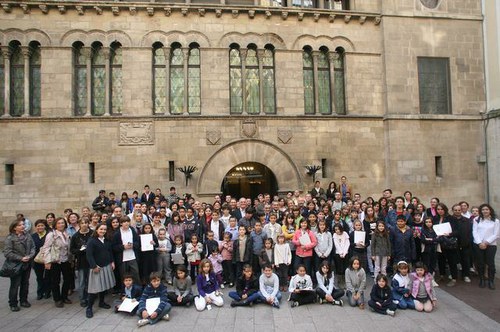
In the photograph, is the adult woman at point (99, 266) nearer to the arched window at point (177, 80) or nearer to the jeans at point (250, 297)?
the jeans at point (250, 297)

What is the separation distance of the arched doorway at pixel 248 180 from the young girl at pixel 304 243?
338 inches

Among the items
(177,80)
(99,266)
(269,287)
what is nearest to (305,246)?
(269,287)

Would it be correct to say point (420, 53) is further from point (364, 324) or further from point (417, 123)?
point (364, 324)

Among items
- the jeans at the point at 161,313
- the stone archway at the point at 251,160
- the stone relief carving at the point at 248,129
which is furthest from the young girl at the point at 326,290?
the stone relief carving at the point at 248,129

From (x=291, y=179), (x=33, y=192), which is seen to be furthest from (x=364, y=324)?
(x=33, y=192)

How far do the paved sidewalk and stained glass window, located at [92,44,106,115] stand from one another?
388 inches

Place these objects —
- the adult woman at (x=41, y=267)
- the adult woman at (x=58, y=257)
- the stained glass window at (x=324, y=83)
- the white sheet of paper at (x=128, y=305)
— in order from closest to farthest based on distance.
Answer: the white sheet of paper at (x=128, y=305) → the adult woman at (x=58, y=257) → the adult woman at (x=41, y=267) → the stained glass window at (x=324, y=83)

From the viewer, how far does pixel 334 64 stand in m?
17.1

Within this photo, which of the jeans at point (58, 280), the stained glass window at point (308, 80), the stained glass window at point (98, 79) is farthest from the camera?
the stained glass window at point (308, 80)

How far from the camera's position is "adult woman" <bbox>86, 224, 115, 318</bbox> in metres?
7.85

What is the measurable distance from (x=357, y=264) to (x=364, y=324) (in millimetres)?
1343

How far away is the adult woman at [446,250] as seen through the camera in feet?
31.7

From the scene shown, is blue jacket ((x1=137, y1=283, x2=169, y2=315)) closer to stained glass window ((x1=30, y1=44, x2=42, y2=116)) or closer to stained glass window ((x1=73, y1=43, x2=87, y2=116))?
stained glass window ((x1=73, y1=43, x2=87, y2=116))

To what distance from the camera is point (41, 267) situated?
876 centimetres
